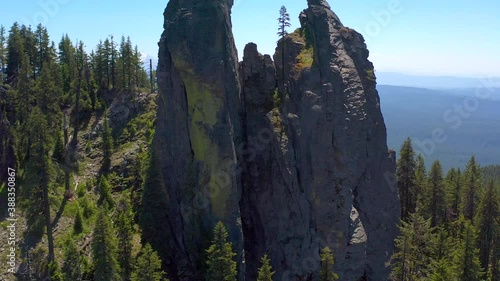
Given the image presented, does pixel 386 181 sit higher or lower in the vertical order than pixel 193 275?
higher

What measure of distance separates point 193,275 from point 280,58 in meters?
26.4

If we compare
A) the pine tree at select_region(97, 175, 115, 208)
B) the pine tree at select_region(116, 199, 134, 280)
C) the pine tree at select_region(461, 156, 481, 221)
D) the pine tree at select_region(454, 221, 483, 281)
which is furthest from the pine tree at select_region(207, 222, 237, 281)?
the pine tree at select_region(461, 156, 481, 221)

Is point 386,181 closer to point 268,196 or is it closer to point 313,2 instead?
point 268,196

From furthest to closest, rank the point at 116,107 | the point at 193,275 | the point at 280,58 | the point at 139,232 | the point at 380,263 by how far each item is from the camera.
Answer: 1. the point at 116,107
2. the point at 280,58
3. the point at 380,263
4. the point at 139,232
5. the point at 193,275

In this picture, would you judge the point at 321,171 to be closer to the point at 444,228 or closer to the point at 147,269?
the point at 147,269

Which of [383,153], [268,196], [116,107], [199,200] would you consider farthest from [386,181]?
[116,107]

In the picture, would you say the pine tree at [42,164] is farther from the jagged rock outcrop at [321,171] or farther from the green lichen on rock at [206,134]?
the jagged rock outcrop at [321,171]

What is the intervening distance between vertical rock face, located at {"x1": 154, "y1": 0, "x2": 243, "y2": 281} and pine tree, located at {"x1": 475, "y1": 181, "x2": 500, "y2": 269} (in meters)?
33.5

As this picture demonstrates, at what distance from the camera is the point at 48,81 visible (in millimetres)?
53812

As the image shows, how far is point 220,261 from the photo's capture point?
34.6m

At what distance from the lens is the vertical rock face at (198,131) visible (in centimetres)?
4034

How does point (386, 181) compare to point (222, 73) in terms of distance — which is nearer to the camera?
point (222, 73)

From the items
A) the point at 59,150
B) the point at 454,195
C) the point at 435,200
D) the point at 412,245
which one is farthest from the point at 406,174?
the point at 59,150

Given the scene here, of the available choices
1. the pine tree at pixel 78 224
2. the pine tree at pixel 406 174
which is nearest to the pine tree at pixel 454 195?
the pine tree at pixel 406 174
